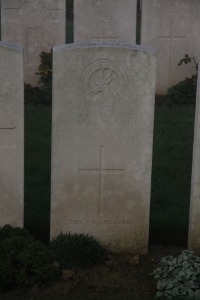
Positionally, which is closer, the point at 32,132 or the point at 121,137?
the point at 121,137

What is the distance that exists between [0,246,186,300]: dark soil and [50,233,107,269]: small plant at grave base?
0.22 feet

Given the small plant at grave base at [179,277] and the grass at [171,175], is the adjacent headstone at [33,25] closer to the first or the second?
the grass at [171,175]

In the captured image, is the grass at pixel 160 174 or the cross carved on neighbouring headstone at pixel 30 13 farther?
the cross carved on neighbouring headstone at pixel 30 13

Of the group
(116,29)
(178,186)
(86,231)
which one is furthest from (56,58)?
(116,29)

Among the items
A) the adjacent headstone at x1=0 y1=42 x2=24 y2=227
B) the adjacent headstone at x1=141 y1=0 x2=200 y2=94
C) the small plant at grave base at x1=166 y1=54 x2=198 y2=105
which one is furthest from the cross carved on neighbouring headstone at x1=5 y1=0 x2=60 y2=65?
the adjacent headstone at x1=0 y1=42 x2=24 y2=227

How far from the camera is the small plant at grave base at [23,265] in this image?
15.7 feet

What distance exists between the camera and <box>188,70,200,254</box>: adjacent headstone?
521 centimetres

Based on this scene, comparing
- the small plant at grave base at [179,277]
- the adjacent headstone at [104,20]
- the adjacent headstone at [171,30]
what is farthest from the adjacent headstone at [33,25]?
the small plant at grave base at [179,277]

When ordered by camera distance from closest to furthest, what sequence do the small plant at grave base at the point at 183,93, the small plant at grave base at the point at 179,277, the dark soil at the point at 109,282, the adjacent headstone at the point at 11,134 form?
the small plant at grave base at the point at 179,277 < the dark soil at the point at 109,282 < the adjacent headstone at the point at 11,134 < the small plant at grave base at the point at 183,93

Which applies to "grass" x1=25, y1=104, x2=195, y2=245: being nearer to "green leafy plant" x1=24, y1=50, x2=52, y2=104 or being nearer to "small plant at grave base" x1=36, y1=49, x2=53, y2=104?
"green leafy plant" x1=24, y1=50, x2=52, y2=104

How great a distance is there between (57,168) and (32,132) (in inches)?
140

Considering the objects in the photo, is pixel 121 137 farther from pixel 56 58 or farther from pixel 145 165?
pixel 56 58

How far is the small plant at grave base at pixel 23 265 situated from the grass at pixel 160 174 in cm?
78

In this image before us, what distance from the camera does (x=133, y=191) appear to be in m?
5.36
